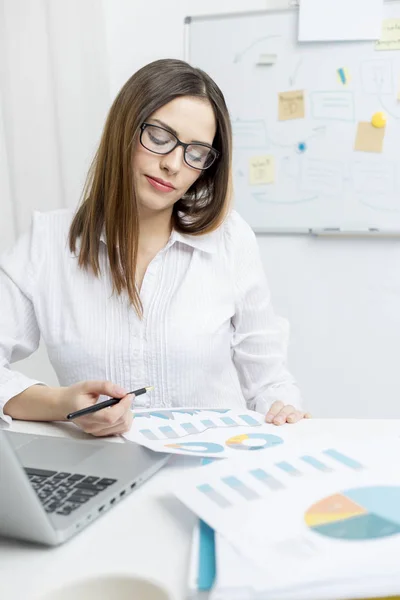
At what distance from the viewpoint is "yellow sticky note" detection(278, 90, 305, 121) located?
256 centimetres

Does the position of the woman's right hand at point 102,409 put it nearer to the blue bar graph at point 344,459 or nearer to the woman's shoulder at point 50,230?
the blue bar graph at point 344,459

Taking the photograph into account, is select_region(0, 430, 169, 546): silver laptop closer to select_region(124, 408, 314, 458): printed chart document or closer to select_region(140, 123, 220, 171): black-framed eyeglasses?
select_region(124, 408, 314, 458): printed chart document

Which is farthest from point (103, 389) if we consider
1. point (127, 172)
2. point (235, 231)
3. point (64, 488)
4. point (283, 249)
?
point (283, 249)

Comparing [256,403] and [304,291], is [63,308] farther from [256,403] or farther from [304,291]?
[304,291]

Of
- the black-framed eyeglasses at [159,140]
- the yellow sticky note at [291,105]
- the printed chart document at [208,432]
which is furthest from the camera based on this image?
the yellow sticky note at [291,105]

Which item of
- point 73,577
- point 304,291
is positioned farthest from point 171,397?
point 304,291

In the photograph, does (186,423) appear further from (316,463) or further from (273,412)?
(316,463)

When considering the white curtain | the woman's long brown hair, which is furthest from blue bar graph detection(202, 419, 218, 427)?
the white curtain

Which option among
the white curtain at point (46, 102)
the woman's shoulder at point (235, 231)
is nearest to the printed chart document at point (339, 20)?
the white curtain at point (46, 102)

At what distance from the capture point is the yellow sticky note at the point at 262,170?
8.60ft

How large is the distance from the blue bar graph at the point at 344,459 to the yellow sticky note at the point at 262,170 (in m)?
1.89

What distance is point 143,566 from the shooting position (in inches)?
24.9

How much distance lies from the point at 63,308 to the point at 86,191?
260 mm

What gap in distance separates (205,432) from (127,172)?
0.56 metres
